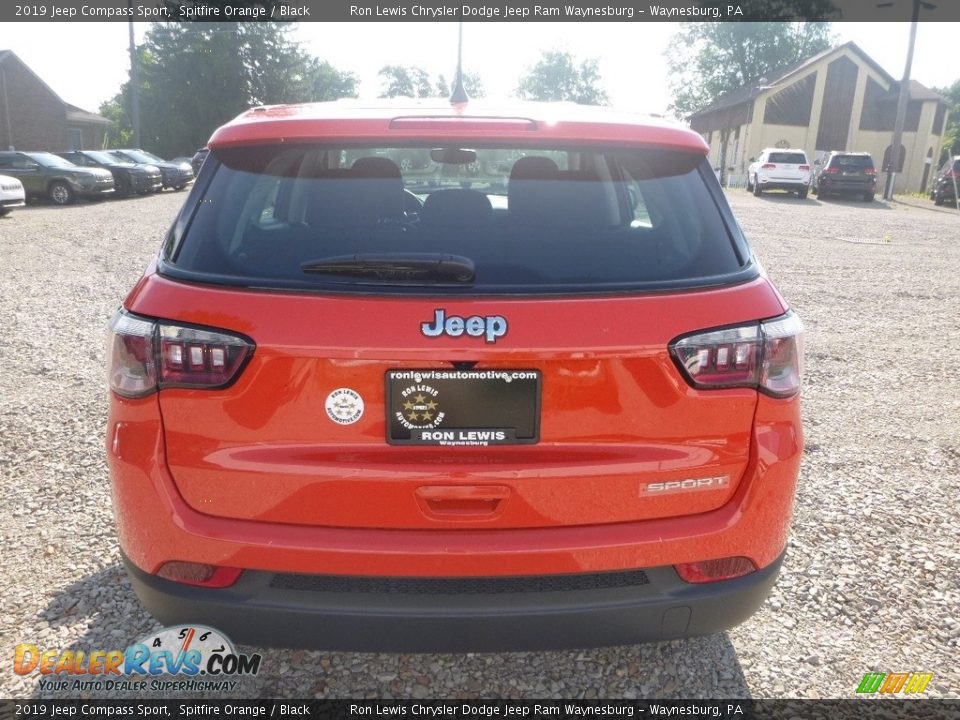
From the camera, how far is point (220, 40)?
50.2 m

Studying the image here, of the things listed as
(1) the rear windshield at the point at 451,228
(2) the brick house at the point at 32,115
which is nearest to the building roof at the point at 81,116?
(2) the brick house at the point at 32,115

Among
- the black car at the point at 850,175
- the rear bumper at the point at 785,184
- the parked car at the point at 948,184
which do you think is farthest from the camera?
the rear bumper at the point at 785,184

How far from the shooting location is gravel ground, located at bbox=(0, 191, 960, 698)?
259 cm

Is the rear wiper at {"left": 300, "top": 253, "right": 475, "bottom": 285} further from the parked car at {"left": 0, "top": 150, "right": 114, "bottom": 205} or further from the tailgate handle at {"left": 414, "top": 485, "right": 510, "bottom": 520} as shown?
the parked car at {"left": 0, "top": 150, "right": 114, "bottom": 205}

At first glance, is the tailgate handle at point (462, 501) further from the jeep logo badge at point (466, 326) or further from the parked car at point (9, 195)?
the parked car at point (9, 195)

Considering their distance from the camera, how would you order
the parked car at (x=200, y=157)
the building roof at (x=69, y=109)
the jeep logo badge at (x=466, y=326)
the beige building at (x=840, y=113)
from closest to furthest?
the jeep logo badge at (x=466, y=326), the parked car at (x=200, y=157), the building roof at (x=69, y=109), the beige building at (x=840, y=113)

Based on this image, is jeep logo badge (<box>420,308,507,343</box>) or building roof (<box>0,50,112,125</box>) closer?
jeep logo badge (<box>420,308,507,343</box>)

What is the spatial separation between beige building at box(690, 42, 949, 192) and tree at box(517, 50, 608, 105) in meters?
52.1

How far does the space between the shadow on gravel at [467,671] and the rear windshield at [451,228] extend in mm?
1354

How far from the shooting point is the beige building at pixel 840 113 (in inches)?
1844

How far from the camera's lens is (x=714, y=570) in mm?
2090

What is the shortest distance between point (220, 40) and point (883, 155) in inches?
1686

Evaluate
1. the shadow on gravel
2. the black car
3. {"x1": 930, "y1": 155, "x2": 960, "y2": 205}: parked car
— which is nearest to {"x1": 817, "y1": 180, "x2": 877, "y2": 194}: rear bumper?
the black car

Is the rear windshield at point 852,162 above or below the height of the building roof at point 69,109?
below
